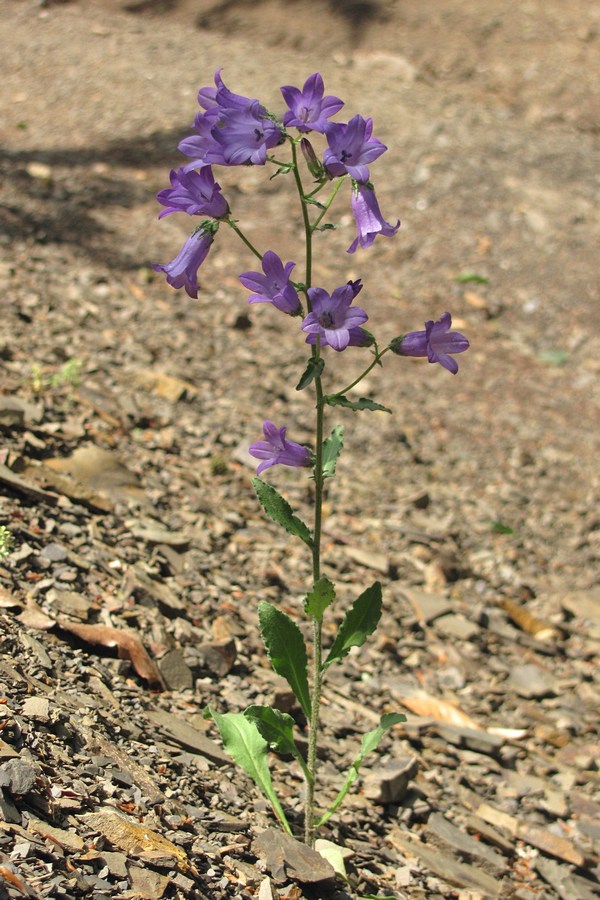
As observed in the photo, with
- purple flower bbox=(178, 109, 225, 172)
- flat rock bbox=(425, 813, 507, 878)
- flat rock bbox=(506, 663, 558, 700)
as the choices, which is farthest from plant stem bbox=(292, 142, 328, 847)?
flat rock bbox=(506, 663, 558, 700)

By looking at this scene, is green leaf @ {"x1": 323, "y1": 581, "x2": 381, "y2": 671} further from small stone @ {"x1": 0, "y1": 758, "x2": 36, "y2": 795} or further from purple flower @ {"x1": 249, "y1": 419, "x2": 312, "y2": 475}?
small stone @ {"x1": 0, "y1": 758, "x2": 36, "y2": 795}

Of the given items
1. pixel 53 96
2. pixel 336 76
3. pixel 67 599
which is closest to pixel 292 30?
pixel 336 76

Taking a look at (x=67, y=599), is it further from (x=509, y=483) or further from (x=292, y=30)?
(x=292, y=30)

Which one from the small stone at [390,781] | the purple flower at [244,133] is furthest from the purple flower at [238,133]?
the small stone at [390,781]

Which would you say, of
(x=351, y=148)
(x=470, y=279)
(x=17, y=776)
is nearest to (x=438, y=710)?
(x=17, y=776)

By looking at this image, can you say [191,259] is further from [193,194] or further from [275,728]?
[275,728]

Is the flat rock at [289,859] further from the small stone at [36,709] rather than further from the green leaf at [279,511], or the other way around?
the green leaf at [279,511]
